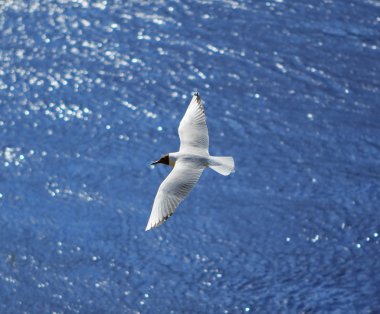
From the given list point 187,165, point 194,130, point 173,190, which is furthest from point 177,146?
point 173,190

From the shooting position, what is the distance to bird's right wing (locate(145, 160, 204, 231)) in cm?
620

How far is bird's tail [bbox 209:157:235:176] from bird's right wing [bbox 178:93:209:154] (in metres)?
0.41

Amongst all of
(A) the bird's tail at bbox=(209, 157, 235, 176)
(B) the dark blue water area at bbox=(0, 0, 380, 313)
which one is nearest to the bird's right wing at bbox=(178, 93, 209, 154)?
(A) the bird's tail at bbox=(209, 157, 235, 176)

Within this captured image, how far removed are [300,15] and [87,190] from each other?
4.26 m

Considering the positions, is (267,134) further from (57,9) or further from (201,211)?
(57,9)

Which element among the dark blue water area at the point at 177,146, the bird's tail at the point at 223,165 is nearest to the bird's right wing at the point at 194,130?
the bird's tail at the point at 223,165

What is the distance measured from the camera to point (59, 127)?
10.6 meters

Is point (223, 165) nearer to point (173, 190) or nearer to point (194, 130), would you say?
point (173, 190)

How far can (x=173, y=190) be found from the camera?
21.2 ft

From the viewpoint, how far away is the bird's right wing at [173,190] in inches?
244

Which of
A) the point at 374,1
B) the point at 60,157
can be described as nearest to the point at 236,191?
the point at 60,157

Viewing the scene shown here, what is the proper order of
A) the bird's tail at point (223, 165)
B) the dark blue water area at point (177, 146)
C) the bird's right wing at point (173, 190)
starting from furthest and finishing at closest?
the dark blue water area at point (177, 146), the bird's tail at point (223, 165), the bird's right wing at point (173, 190)

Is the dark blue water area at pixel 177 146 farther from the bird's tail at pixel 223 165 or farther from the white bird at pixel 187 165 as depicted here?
the bird's tail at pixel 223 165

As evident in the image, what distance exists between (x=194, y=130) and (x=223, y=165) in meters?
0.83
